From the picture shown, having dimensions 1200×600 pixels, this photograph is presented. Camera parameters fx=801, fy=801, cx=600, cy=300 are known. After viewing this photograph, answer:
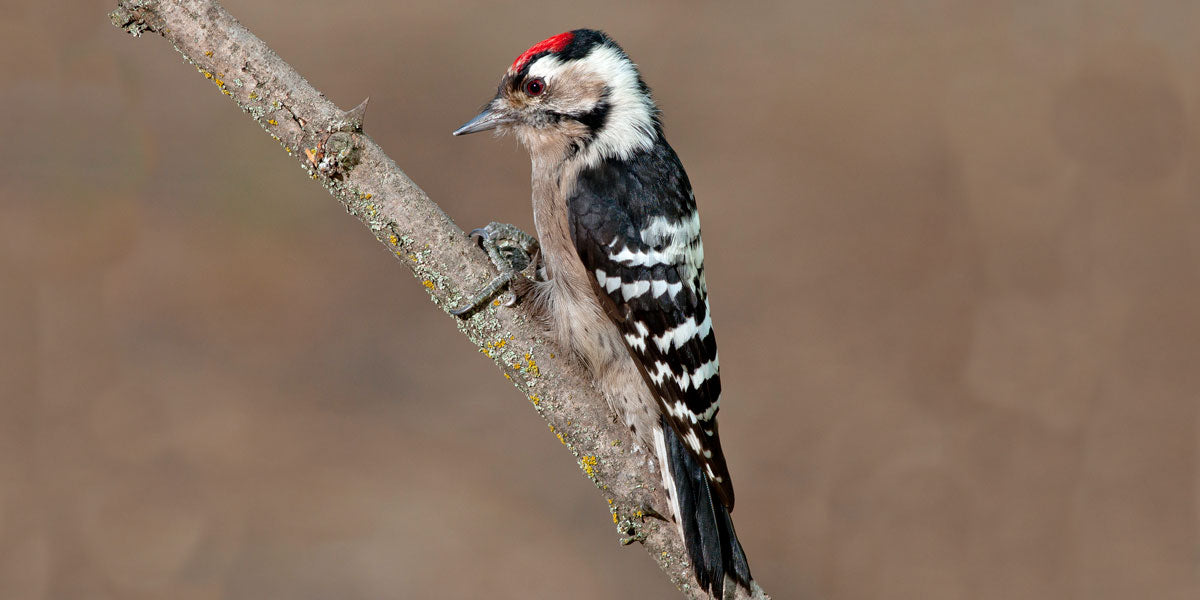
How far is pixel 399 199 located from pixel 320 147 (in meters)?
0.19

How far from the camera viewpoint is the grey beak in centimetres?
205

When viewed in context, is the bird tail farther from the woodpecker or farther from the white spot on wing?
the white spot on wing

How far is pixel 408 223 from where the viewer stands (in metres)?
1.68

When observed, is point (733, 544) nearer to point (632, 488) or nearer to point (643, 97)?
point (632, 488)

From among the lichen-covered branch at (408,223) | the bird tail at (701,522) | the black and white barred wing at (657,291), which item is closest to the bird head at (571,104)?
the black and white barred wing at (657,291)

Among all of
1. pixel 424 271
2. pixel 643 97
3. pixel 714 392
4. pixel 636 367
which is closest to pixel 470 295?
pixel 424 271

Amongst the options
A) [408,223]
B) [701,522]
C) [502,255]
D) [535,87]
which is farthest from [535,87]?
[701,522]

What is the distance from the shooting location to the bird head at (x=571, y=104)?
2002 millimetres

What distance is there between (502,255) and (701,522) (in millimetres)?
836

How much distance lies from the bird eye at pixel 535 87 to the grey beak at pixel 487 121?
88 millimetres

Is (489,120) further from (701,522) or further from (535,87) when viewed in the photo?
(701,522)

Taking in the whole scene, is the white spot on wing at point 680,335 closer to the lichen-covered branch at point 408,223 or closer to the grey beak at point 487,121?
the lichen-covered branch at point 408,223

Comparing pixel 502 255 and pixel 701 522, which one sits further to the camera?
pixel 502 255

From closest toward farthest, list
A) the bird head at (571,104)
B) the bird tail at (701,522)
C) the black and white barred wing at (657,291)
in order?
the bird tail at (701,522) → the black and white barred wing at (657,291) → the bird head at (571,104)
